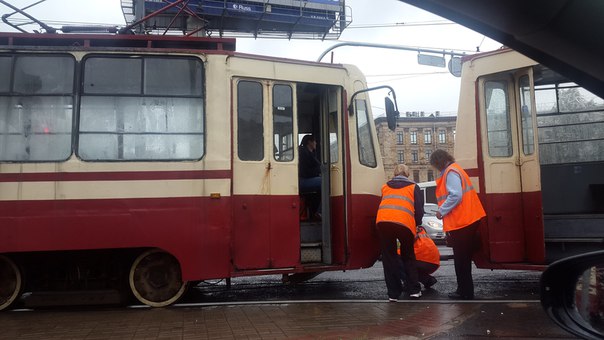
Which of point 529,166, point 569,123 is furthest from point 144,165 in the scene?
point 569,123

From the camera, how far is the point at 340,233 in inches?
265

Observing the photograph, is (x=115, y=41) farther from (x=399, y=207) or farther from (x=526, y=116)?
(x=526, y=116)

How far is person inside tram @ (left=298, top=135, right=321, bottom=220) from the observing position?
7.25 m

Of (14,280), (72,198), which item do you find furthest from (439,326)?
(14,280)

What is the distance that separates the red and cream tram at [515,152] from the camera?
6535mm

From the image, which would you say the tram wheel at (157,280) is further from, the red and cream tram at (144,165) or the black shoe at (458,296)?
the black shoe at (458,296)

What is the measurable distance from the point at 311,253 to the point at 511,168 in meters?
2.93

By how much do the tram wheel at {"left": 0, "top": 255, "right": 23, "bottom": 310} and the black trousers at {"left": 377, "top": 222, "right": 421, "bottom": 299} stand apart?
171 inches

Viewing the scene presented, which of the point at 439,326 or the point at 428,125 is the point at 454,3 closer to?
the point at 439,326

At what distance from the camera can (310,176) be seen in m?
7.34

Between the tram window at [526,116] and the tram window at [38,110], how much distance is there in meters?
5.77

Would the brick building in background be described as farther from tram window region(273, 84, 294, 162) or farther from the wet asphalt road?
tram window region(273, 84, 294, 162)

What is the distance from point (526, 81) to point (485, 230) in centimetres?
210

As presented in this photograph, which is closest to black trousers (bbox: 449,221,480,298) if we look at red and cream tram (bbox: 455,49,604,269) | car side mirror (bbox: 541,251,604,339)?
red and cream tram (bbox: 455,49,604,269)
